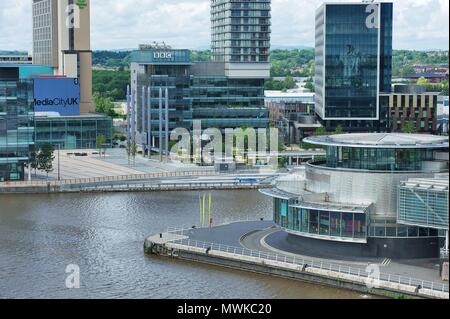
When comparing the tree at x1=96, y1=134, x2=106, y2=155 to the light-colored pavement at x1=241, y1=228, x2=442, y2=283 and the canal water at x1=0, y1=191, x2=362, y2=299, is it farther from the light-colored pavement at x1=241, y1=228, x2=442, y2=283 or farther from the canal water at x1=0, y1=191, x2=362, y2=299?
the light-colored pavement at x1=241, y1=228, x2=442, y2=283

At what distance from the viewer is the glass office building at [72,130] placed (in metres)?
76.2

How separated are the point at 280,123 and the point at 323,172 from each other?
53419 millimetres

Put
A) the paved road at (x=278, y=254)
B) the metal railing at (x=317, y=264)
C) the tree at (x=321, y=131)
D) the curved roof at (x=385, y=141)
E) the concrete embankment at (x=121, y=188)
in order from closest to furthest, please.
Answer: the metal railing at (x=317, y=264), the paved road at (x=278, y=254), the curved roof at (x=385, y=141), the concrete embankment at (x=121, y=188), the tree at (x=321, y=131)

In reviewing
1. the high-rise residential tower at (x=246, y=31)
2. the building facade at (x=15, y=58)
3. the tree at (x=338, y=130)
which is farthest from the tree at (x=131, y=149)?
the building facade at (x=15, y=58)

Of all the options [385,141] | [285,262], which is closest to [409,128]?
[385,141]

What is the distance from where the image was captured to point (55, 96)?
8175 centimetres

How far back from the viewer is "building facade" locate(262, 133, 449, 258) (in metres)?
32.1

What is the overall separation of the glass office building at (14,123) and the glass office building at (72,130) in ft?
63.1

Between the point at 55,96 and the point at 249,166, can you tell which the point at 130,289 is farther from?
the point at 55,96

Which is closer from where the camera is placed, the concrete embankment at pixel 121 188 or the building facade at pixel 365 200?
the building facade at pixel 365 200

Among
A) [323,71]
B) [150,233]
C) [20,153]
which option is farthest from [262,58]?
[150,233]

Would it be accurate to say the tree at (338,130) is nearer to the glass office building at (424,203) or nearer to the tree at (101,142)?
the tree at (101,142)

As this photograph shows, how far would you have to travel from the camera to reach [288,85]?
6078 inches
